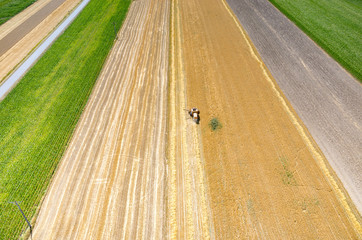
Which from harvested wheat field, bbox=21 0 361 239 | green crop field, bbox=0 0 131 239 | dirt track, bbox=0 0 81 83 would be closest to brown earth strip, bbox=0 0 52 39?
dirt track, bbox=0 0 81 83

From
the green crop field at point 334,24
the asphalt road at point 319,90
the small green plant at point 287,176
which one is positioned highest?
the green crop field at point 334,24

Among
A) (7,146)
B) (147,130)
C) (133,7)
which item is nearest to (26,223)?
(7,146)

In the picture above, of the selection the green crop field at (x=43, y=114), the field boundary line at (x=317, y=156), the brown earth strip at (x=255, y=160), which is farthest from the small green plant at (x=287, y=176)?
the green crop field at (x=43, y=114)

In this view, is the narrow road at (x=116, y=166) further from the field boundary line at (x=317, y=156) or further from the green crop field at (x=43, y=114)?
the field boundary line at (x=317, y=156)

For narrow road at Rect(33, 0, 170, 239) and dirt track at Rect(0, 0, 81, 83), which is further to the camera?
dirt track at Rect(0, 0, 81, 83)

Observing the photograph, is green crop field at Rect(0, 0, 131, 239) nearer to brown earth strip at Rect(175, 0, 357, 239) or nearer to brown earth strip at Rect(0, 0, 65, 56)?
brown earth strip at Rect(0, 0, 65, 56)

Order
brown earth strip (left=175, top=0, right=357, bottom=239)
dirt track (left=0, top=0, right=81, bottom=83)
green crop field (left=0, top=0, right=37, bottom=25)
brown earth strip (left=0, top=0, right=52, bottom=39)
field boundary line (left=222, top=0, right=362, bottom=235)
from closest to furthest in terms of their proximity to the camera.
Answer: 1. brown earth strip (left=175, top=0, right=357, bottom=239)
2. field boundary line (left=222, top=0, right=362, bottom=235)
3. dirt track (left=0, top=0, right=81, bottom=83)
4. brown earth strip (left=0, top=0, right=52, bottom=39)
5. green crop field (left=0, top=0, right=37, bottom=25)

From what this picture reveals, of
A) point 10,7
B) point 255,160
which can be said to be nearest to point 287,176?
point 255,160
